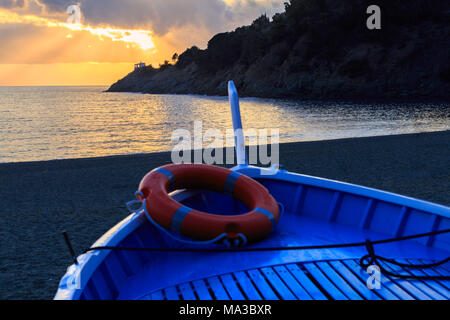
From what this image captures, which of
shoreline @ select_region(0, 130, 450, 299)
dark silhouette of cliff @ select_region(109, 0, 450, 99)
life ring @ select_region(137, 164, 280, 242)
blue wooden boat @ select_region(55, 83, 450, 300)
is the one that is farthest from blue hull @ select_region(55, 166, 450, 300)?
dark silhouette of cliff @ select_region(109, 0, 450, 99)

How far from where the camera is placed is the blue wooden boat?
9.10 feet

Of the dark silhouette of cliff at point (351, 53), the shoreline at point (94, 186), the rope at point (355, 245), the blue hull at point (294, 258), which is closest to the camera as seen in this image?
the blue hull at point (294, 258)

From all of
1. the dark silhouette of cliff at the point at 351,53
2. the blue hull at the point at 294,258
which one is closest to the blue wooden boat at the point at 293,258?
the blue hull at the point at 294,258

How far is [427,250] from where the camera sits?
11.3 feet

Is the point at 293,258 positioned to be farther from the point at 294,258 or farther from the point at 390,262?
the point at 390,262

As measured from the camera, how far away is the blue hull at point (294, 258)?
277 centimetres

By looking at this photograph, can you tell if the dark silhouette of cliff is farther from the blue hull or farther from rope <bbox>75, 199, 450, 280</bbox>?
rope <bbox>75, 199, 450, 280</bbox>

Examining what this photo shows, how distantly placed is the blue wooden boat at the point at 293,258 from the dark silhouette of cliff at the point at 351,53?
139ft

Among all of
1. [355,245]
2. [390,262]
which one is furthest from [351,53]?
[355,245]

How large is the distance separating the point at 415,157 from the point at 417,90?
35.2 meters

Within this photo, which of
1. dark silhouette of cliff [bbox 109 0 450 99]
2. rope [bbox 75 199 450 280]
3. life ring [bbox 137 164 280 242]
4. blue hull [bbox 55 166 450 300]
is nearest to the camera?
blue hull [bbox 55 166 450 300]

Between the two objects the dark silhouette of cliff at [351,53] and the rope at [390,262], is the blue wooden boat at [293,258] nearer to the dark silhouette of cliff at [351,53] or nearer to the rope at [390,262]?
the rope at [390,262]

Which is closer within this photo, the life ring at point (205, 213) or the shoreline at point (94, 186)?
the life ring at point (205, 213)

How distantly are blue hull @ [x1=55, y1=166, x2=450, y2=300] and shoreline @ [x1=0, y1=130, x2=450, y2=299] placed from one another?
1.46 meters
